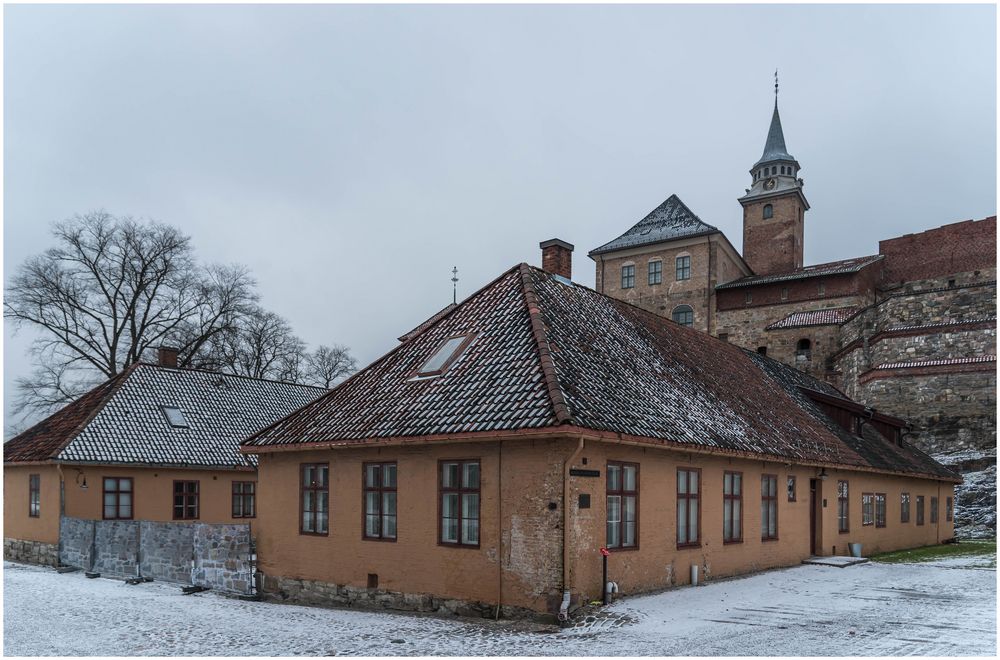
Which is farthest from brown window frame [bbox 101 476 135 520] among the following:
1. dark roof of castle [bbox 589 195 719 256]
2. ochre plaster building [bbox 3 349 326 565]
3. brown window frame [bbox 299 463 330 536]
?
dark roof of castle [bbox 589 195 719 256]

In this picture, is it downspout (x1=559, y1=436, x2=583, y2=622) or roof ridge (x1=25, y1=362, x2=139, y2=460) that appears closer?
downspout (x1=559, y1=436, x2=583, y2=622)

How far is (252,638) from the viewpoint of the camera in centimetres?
1117

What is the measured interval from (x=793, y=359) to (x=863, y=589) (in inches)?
1393

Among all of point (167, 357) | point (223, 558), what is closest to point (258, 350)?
point (167, 357)

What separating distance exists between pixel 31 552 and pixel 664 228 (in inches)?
1656

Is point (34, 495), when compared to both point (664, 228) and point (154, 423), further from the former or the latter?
point (664, 228)

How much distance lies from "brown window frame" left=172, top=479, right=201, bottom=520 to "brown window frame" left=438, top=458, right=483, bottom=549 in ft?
45.1

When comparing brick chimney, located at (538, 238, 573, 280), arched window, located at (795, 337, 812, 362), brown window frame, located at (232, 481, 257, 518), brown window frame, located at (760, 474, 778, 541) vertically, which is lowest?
brown window frame, located at (232, 481, 257, 518)

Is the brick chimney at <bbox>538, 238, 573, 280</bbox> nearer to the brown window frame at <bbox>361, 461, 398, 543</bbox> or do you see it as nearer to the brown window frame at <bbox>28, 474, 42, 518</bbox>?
the brown window frame at <bbox>361, 461, 398, 543</bbox>

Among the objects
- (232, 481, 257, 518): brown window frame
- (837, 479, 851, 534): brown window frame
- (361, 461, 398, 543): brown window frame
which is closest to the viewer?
(361, 461, 398, 543): brown window frame

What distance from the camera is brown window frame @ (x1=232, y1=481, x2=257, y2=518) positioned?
25641 mm


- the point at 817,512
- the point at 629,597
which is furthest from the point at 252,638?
the point at 817,512

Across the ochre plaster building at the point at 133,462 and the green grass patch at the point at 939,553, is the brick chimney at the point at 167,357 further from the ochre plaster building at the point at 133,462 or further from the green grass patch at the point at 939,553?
the green grass patch at the point at 939,553

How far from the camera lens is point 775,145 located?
62.4 meters
